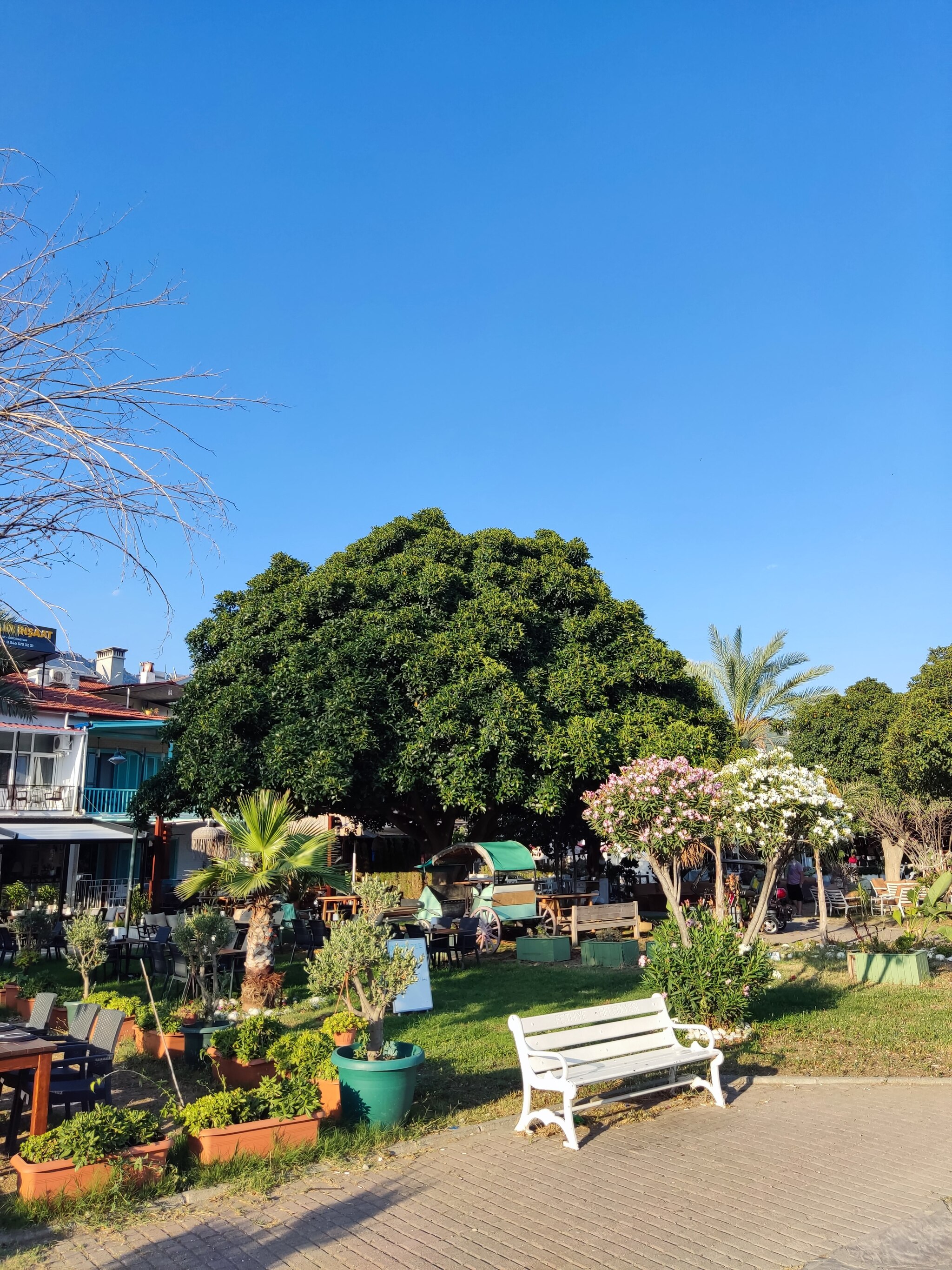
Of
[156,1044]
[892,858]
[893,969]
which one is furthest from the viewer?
[892,858]

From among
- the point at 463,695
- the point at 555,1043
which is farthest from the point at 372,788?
the point at 555,1043

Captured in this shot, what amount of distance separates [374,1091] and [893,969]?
906 cm

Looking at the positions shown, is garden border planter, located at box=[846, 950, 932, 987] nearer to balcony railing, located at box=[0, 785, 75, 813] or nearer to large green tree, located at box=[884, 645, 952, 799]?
large green tree, located at box=[884, 645, 952, 799]

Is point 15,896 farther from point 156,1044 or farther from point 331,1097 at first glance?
point 331,1097

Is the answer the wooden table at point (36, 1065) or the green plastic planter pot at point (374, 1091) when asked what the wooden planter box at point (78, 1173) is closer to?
the wooden table at point (36, 1065)

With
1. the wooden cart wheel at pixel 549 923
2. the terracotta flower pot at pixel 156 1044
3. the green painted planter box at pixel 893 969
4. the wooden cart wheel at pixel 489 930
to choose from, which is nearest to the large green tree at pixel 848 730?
the wooden cart wheel at pixel 549 923

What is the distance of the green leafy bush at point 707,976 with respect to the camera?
28.3 ft

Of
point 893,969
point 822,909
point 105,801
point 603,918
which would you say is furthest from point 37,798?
point 893,969

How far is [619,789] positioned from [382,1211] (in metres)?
7.04

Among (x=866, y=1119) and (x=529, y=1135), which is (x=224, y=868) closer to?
(x=529, y=1135)

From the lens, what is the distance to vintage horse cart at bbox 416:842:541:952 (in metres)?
17.5

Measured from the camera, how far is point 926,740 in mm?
20031

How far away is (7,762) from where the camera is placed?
26.0m

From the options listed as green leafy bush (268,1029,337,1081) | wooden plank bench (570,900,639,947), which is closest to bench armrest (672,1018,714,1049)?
green leafy bush (268,1029,337,1081)
